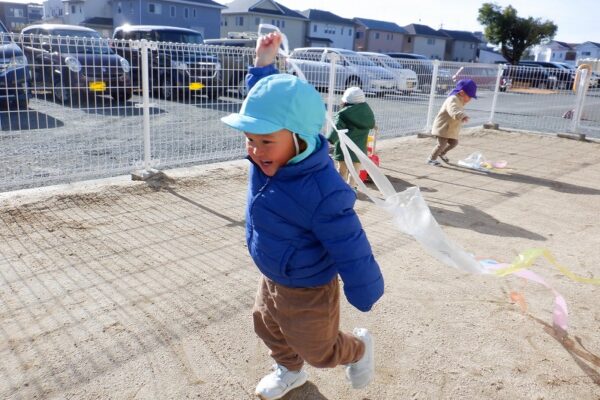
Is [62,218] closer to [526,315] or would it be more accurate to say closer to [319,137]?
[319,137]

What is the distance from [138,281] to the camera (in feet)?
10.7

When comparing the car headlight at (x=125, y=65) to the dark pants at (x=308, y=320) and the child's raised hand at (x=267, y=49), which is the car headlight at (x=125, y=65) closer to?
the child's raised hand at (x=267, y=49)

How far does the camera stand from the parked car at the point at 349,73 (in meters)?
7.89

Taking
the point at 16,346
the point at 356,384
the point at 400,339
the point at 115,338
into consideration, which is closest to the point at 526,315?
the point at 400,339

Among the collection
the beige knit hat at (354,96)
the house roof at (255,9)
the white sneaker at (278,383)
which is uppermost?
the house roof at (255,9)

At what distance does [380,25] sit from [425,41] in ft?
23.1

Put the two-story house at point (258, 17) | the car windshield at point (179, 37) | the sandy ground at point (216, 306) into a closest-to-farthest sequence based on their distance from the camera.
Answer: the sandy ground at point (216, 306), the car windshield at point (179, 37), the two-story house at point (258, 17)

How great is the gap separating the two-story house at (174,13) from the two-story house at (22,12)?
2299 cm

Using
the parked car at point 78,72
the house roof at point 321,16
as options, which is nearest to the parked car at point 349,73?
the parked car at point 78,72

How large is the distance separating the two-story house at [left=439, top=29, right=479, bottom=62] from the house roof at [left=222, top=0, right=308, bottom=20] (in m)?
24.3

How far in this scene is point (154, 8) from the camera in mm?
38781

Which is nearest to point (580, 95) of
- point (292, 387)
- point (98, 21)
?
point (292, 387)

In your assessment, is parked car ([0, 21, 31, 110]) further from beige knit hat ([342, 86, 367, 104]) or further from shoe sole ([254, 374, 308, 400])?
shoe sole ([254, 374, 308, 400])

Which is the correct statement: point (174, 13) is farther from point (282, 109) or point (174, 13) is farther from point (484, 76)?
point (282, 109)
